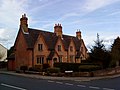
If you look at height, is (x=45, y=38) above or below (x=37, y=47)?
above

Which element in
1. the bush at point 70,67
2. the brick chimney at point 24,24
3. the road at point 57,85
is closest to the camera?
the road at point 57,85

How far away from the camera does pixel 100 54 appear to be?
144 ft

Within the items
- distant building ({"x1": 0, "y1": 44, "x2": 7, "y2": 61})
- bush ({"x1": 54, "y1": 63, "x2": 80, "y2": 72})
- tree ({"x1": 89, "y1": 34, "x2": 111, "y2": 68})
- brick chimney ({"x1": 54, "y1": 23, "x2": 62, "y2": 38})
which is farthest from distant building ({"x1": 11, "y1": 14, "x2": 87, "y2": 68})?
distant building ({"x1": 0, "y1": 44, "x2": 7, "y2": 61})

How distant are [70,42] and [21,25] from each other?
15.7 meters

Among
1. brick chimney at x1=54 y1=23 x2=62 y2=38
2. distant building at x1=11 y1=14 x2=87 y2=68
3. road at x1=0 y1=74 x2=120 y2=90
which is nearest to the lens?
road at x1=0 y1=74 x2=120 y2=90

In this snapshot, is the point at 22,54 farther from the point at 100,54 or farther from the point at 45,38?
the point at 100,54

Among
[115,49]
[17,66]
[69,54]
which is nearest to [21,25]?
[17,66]

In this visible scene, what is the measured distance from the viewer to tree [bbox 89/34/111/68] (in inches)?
1729

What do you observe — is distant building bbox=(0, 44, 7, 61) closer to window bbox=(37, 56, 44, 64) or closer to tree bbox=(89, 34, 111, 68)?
window bbox=(37, 56, 44, 64)

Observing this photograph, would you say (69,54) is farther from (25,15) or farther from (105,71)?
(105,71)

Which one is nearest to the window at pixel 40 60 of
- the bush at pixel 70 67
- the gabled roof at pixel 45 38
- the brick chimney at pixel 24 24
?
the gabled roof at pixel 45 38

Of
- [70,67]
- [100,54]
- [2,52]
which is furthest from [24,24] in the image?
[2,52]

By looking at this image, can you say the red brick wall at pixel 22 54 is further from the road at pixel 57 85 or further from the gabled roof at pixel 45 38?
the road at pixel 57 85

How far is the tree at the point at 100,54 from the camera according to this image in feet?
144
